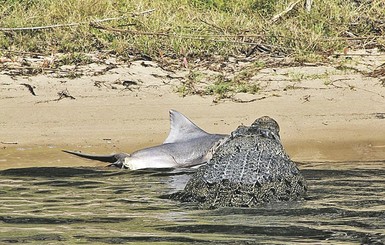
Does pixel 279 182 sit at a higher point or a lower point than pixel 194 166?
higher

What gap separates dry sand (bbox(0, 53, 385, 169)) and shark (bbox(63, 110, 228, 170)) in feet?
1.04

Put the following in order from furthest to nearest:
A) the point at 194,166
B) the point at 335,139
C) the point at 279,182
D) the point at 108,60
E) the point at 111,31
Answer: the point at 111,31 < the point at 108,60 < the point at 335,139 < the point at 194,166 < the point at 279,182

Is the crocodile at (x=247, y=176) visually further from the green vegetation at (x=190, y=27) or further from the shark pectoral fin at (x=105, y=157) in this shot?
the green vegetation at (x=190, y=27)

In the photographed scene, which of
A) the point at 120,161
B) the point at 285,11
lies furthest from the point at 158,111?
the point at 285,11

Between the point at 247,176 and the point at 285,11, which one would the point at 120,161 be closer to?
the point at 247,176

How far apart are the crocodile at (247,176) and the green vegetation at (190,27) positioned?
4.22m

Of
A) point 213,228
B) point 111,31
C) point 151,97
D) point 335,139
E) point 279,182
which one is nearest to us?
point 213,228

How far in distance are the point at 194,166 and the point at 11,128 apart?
1658mm

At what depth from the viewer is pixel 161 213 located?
5914mm

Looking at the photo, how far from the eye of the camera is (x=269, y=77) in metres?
9.73

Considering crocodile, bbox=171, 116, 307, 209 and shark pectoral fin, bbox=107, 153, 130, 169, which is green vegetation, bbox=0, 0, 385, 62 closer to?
shark pectoral fin, bbox=107, 153, 130, 169

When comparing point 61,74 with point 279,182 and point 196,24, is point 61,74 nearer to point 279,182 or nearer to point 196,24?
point 196,24

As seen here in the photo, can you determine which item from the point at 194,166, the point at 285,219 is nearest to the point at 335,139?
the point at 194,166

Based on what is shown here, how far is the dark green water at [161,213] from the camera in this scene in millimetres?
5172
